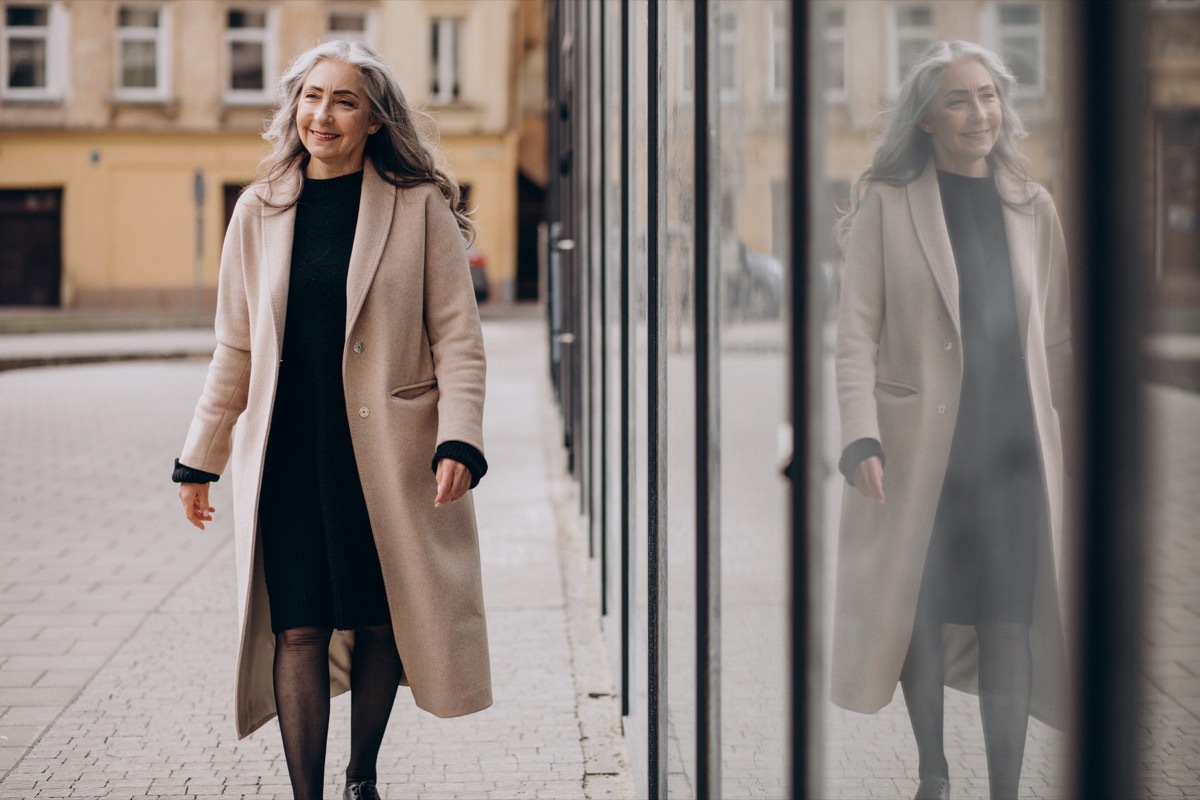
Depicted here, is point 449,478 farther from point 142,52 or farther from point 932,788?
point 142,52

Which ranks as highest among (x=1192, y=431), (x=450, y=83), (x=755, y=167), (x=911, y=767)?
(x=450, y=83)

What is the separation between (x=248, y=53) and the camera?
30875 mm

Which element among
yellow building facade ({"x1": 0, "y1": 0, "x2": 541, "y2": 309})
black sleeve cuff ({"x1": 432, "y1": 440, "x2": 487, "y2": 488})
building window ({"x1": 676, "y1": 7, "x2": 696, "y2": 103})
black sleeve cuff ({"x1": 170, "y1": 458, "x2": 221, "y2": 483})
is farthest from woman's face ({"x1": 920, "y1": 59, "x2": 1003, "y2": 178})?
yellow building facade ({"x1": 0, "y1": 0, "x2": 541, "y2": 309})

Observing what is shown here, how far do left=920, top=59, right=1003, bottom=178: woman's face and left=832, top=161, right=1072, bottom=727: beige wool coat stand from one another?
0.09 meters

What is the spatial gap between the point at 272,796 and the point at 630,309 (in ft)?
4.70

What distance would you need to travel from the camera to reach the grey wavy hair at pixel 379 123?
319 cm

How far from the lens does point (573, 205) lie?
8.76 metres

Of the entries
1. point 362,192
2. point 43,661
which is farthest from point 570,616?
point 362,192

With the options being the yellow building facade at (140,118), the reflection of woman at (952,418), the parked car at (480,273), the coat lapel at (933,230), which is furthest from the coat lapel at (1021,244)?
the yellow building facade at (140,118)

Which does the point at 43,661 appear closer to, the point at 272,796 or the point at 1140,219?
the point at 272,796

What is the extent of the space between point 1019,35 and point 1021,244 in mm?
194

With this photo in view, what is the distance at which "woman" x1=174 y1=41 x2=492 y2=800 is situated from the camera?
3.09 m

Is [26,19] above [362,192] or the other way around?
above

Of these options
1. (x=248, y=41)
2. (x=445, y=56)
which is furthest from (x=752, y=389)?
(x=445, y=56)
